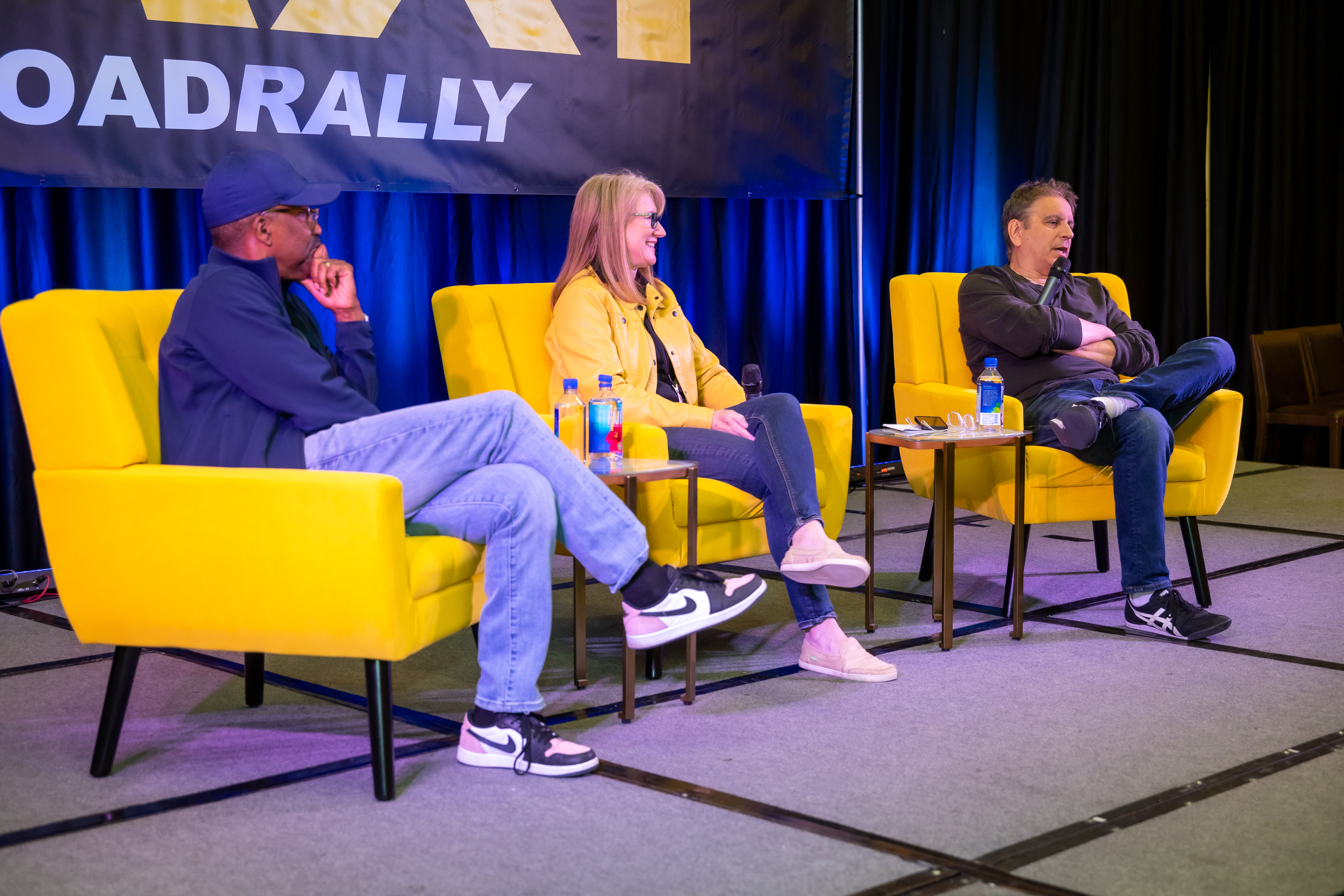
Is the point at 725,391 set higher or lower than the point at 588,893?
higher

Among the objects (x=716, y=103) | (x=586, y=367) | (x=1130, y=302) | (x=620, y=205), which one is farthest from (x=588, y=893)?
(x=1130, y=302)

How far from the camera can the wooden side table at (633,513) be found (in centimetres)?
263

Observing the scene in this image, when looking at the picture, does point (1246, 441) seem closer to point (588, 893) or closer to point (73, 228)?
point (73, 228)

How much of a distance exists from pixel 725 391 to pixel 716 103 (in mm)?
1774

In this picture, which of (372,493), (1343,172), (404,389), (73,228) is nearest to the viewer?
(372,493)

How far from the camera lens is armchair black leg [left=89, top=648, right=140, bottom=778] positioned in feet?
7.70

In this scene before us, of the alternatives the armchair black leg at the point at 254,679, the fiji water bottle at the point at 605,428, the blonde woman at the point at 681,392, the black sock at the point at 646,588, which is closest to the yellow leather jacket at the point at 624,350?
the blonde woman at the point at 681,392

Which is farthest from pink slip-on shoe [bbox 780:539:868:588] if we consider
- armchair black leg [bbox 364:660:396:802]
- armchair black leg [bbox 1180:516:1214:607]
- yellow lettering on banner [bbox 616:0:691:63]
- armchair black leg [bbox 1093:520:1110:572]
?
yellow lettering on banner [bbox 616:0:691:63]

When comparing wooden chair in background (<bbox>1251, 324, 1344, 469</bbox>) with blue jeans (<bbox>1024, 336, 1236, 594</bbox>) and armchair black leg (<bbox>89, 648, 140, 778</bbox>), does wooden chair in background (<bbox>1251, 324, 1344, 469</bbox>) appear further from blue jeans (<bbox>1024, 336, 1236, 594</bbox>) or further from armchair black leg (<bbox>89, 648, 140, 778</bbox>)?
armchair black leg (<bbox>89, 648, 140, 778</bbox>)

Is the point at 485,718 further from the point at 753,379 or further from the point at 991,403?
the point at 991,403

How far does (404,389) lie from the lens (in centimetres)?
444

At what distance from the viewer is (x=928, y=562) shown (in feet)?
12.8

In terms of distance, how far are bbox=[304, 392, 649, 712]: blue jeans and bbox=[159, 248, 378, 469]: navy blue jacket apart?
0.05m

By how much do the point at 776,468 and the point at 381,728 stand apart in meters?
1.10
